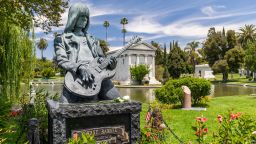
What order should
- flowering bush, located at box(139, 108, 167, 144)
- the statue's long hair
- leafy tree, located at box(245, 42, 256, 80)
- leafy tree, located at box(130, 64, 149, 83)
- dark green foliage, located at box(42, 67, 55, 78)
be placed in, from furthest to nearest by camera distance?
dark green foliage, located at box(42, 67, 55, 78) → leafy tree, located at box(130, 64, 149, 83) → leafy tree, located at box(245, 42, 256, 80) → the statue's long hair → flowering bush, located at box(139, 108, 167, 144)

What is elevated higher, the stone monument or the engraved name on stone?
the stone monument

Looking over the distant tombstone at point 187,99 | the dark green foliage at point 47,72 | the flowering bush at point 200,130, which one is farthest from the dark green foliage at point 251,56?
the dark green foliage at point 47,72

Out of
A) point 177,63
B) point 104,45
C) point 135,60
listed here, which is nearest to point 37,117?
point 135,60

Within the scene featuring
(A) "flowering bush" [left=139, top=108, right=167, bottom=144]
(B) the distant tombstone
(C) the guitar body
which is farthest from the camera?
(B) the distant tombstone

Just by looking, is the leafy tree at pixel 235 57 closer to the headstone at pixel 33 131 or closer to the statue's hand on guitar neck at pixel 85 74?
the statue's hand on guitar neck at pixel 85 74

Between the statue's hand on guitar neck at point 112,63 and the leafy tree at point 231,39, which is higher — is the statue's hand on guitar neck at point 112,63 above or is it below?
below

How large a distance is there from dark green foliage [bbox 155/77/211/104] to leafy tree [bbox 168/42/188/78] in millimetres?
38250

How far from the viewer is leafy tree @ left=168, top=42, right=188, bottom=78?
53.9m

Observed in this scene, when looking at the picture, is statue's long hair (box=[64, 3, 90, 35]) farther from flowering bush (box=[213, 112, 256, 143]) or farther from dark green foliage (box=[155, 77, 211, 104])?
dark green foliage (box=[155, 77, 211, 104])

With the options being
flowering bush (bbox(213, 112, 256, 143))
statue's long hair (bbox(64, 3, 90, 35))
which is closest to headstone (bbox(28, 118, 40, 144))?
statue's long hair (bbox(64, 3, 90, 35))

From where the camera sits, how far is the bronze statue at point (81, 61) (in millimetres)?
5637

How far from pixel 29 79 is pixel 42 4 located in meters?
4.38

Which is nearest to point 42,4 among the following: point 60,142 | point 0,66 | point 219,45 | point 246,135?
point 0,66

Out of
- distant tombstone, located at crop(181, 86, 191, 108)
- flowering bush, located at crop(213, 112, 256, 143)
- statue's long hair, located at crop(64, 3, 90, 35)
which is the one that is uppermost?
statue's long hair, located at crop(64, 3, 90, 35)
